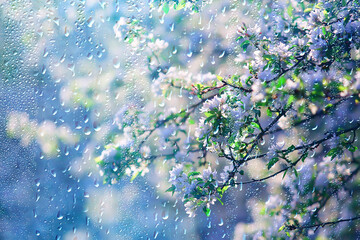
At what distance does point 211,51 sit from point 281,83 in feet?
1.16

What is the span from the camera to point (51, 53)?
0.92 metres

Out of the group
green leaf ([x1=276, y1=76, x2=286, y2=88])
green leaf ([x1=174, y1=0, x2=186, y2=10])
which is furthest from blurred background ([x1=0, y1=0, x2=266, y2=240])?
green leaf ([x1=276, y1=76, x2=286, y2=88])

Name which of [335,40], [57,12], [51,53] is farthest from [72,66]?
[335,40]

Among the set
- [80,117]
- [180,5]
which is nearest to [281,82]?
[180,5]

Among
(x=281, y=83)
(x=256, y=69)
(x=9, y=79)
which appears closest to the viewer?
(x=281, y=83)

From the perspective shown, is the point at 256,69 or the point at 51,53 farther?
the point at 51,53

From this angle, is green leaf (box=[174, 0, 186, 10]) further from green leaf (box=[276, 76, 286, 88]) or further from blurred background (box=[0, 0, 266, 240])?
green leaf (box=[276, 76, 286, 88])

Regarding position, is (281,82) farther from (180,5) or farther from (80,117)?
(80,117)

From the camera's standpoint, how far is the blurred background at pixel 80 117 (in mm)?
905

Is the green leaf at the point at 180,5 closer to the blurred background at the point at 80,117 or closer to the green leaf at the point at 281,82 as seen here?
the blurred background at the point at 80,117

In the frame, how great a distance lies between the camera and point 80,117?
0.92 meters

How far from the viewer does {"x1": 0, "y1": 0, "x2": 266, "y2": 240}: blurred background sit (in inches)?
35.6

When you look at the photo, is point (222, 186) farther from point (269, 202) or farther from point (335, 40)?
point (335, 40)

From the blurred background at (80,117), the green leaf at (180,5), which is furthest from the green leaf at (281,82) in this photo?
the green leaf at (180,5)
